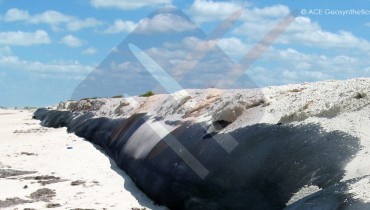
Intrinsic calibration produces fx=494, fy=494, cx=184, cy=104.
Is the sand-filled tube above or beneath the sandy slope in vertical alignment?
above

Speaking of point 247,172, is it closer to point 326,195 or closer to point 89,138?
point 326,195

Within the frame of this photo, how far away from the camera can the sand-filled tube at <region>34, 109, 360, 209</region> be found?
4746 millimetres

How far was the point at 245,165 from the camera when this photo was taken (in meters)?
5.65

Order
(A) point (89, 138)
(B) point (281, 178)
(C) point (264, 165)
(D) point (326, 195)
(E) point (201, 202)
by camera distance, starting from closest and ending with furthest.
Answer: (D) point (326, 195) → (B) point (281, 178) → (C) point (264, 165) → (E) point (201, 202) → (A) point (89, 138)

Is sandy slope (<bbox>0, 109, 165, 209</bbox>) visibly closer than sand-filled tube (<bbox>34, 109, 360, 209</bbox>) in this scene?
No

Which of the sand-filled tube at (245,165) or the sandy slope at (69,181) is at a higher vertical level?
the sand-filled tube at (245,165)

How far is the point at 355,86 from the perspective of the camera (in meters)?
6.12

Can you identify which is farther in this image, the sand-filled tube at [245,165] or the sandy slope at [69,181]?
the sandy slope at [69,181]

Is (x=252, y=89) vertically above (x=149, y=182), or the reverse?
(x=252, y=89)

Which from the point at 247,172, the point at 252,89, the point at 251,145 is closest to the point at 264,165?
the point at 247,172

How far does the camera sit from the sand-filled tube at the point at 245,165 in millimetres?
4746

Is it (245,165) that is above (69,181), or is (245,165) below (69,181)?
above

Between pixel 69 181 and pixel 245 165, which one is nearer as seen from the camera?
pixel 245 165

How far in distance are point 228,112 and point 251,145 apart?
4.59ft
